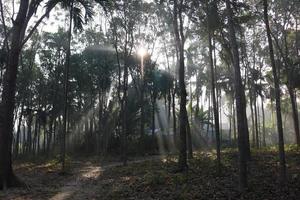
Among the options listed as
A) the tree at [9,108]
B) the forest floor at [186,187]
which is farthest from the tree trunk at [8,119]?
the forest floor at [186,187]

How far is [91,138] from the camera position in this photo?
1699 inches

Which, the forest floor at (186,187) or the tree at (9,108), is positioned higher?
the tree at (9,108)

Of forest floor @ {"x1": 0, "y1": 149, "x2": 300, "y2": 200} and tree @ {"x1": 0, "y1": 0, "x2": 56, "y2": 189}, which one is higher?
tree @ {"x1": 0, "y1": 0, "x2": 56, "y2": 189}

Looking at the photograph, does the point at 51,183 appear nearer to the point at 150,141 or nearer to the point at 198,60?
the point at 150,141

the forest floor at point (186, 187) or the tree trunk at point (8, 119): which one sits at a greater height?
the tree trunk at point (8, 119)

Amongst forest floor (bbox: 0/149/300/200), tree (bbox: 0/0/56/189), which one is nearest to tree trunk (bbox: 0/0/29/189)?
tree (bbox: 0/0/56/189)

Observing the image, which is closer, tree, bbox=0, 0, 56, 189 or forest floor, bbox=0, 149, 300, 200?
forest floor, bbox=0, 149, 300, 200

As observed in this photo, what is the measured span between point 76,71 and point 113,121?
7125mm

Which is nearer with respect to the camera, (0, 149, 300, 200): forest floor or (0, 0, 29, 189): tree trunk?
(0, 149, 300, 200): forest floor

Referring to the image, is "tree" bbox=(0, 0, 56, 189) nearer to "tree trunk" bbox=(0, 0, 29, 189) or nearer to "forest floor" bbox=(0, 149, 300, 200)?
"tree trunk" bbox=(0, 0, 29, 189)

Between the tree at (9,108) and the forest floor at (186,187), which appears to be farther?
the tree at (9,108)

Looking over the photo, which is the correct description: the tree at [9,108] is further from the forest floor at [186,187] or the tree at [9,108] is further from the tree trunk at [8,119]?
the forest floor at [186,187]

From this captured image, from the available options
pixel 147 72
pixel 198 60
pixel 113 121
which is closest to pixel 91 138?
pixel 113 121

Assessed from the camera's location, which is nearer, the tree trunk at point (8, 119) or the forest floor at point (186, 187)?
the forest floor at point (186, 187)
